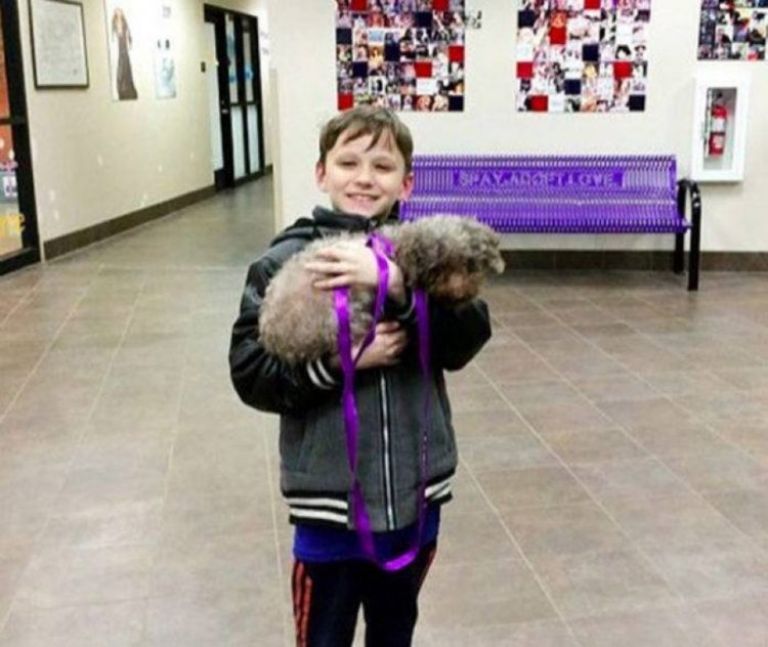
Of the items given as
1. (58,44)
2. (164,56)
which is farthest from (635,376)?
(164,56)

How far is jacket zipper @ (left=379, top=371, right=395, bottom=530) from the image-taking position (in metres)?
1.41

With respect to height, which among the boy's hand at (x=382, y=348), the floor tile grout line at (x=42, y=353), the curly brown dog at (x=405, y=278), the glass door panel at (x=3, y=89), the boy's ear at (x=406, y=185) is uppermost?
the glass door panel at (x=3, y=89)

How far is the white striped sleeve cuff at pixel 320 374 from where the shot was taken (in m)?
1.33

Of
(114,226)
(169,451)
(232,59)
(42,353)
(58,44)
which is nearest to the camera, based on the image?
(169,451)

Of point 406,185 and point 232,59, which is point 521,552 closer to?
point 406,185

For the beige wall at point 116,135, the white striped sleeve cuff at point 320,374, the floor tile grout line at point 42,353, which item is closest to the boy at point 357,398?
the white striped sleeve cuff at point 320,374

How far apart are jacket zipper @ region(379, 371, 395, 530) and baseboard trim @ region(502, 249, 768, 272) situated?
5.23 meters

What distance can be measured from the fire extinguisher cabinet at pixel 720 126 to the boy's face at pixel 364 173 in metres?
5.38

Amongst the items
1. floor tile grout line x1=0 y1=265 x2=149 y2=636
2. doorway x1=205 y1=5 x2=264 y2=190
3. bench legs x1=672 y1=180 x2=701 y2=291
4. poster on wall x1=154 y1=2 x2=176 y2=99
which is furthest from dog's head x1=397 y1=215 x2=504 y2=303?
doorway x1=205 y1=5 x2=264 y2=190

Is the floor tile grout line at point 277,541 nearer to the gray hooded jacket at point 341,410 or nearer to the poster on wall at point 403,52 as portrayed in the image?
the gray hooded jacket at point 341,410

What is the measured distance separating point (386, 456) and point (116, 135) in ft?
25.7

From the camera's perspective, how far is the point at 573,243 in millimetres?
6613

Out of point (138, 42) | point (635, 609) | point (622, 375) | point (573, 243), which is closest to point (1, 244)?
point (138, 42)

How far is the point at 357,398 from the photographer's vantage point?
139cm
